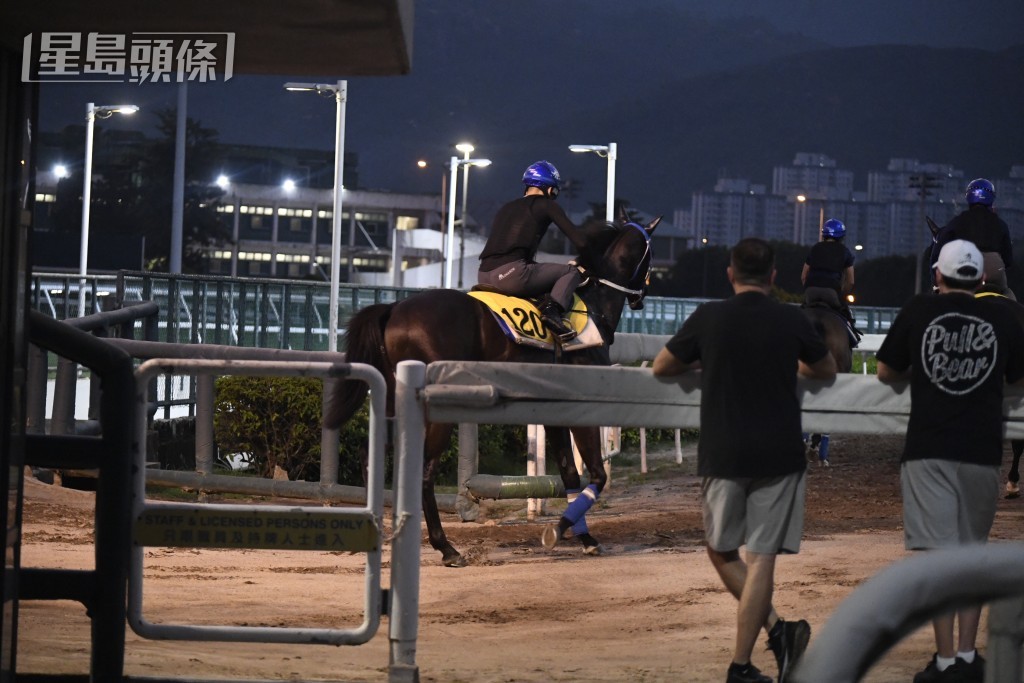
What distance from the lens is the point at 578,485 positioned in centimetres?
1131

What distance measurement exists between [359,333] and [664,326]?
34.6m

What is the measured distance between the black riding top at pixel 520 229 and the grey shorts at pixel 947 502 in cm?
549

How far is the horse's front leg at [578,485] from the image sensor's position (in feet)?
35.5

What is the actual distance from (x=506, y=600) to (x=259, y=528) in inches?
146

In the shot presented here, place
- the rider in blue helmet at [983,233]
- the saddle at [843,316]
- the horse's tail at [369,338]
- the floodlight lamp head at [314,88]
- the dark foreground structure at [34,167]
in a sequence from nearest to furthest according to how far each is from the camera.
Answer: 1. the dark foreground structure at [34,167]
2. the horse's tail at [369,338]
3. the rider in blue helmet at [983,233]
4. the saddle at [843,316]
5. the floodlight lamp head at [314,88]

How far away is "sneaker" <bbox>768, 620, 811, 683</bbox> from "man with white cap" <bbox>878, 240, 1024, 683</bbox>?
22.5 inches

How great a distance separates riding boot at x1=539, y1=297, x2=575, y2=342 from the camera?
11.4 m

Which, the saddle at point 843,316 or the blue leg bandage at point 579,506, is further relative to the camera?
the saddle at point 843,316

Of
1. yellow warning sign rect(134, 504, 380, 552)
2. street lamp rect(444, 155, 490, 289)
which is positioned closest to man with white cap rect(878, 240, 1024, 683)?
yellow warning sign rect(134, 504, 380, 552)

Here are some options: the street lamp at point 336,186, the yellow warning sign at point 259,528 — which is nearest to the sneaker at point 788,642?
the yellow warning sign at point 259,528

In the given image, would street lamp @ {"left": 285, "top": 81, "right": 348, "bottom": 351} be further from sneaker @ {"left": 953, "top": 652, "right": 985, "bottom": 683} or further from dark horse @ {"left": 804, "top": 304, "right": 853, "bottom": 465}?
sneaker @ {"left": 953, "top": 652, "right": 985, "bottom": 683}

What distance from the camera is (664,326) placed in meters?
45.0

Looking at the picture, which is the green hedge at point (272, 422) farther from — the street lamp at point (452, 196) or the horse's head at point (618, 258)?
the street lamp at point (452, 196)

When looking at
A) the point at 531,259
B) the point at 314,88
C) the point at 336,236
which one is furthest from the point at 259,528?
the point at 336,236
